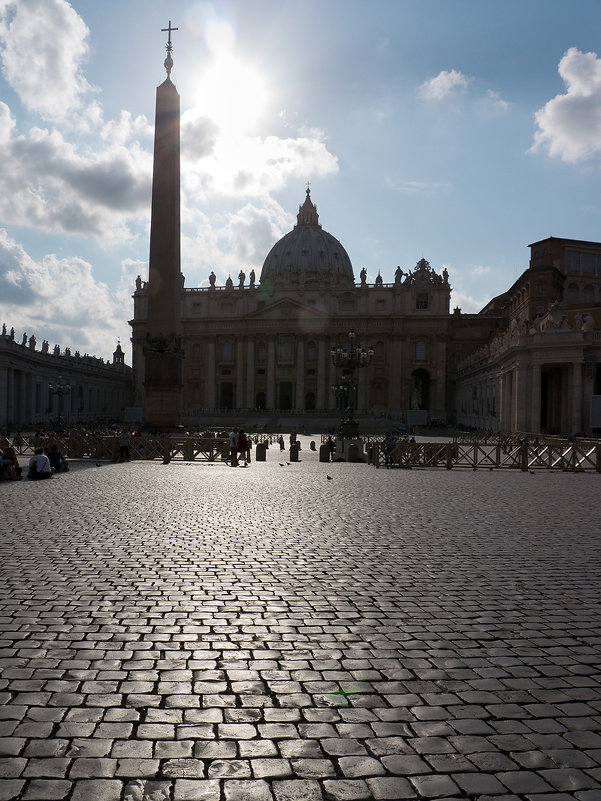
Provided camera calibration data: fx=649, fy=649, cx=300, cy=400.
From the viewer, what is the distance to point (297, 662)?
4.52m

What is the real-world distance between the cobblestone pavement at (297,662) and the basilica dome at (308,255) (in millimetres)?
95326

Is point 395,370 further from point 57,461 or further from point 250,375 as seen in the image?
point 57,461

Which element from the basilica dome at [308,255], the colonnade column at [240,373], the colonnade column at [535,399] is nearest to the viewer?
the colonnade column at [535,399]

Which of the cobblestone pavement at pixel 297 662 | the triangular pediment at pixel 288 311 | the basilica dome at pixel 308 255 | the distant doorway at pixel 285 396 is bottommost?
the cobblestone pavement at pixel 297 662

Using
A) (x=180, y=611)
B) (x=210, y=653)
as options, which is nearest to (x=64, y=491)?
(x=180, y=611)

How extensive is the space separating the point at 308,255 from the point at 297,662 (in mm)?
107721

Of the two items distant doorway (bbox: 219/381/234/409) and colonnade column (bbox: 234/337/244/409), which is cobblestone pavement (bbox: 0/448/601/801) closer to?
colonnade column (bbox: 234/337/244/409)

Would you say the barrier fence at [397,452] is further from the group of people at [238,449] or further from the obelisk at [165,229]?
the obelisk at [165,229]

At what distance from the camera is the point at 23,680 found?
4.12 meters

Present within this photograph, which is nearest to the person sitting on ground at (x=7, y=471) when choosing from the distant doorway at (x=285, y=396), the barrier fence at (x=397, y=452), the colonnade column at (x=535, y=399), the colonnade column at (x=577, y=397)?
the barrier fence at (x=397, y=452)

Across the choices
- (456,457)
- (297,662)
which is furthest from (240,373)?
(297,662)

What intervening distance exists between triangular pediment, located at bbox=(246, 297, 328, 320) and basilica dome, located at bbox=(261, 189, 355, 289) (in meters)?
16.2

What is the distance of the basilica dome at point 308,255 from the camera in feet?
347

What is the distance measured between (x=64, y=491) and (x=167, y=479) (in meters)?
3.54
